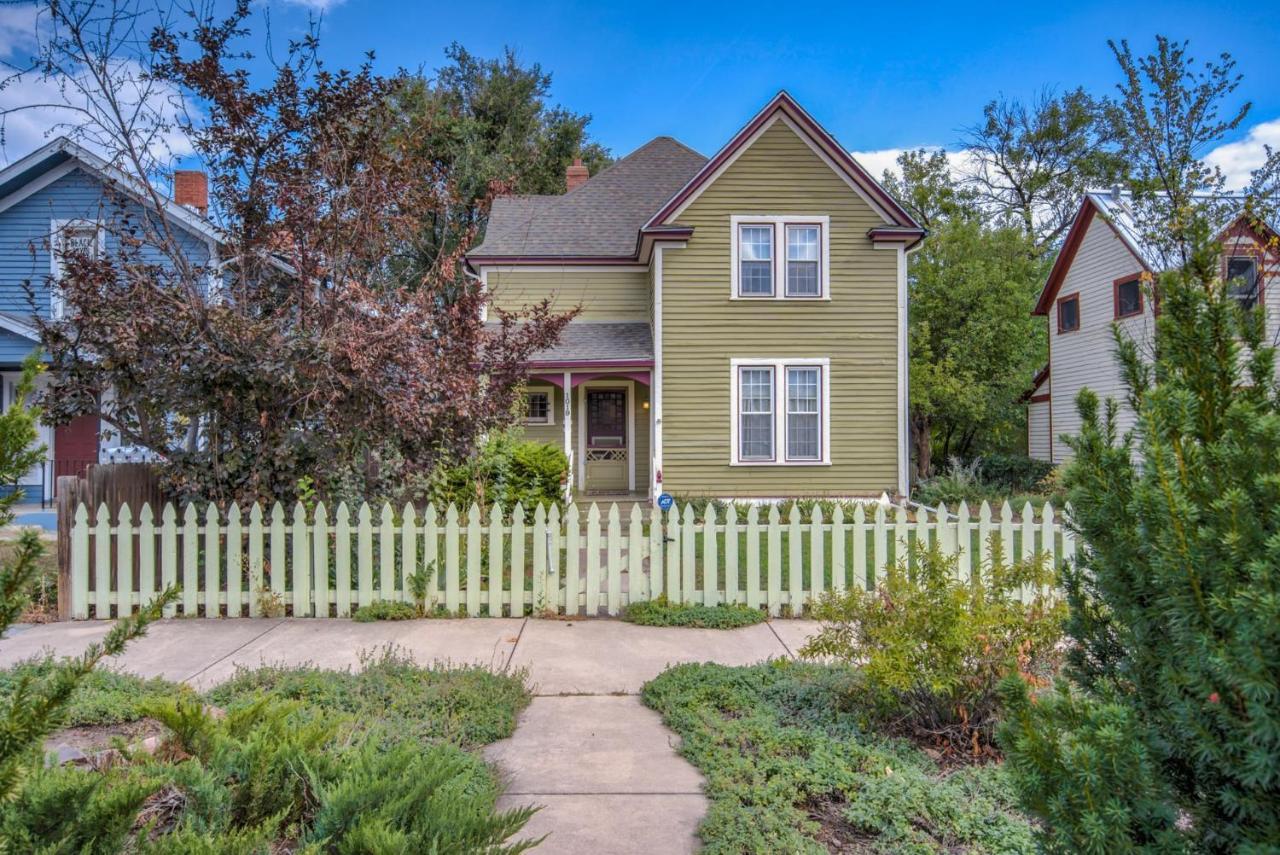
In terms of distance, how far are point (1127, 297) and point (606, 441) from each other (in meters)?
12.7

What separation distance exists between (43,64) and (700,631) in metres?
7.40

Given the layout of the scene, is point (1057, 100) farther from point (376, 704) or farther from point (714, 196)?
point (376, 704)

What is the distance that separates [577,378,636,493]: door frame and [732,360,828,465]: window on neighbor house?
9.50 ft

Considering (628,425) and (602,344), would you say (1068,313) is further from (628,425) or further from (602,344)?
(602,344)

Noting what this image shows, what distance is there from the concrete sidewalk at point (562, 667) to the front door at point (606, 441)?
985 centimetres

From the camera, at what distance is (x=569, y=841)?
8.86 ft

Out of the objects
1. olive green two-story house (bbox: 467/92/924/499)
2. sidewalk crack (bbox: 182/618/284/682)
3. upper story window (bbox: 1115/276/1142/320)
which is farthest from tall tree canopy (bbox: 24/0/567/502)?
upper story window (bbox: 1115/276/1142/320)

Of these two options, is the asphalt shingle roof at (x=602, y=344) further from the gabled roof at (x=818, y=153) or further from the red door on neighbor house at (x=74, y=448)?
the red door on neighbor house at (x=74, y=448)

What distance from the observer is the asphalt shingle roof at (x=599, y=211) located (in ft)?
51.6

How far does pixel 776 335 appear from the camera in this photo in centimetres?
1376

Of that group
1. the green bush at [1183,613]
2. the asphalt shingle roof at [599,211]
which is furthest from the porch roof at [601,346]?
the green bush at [1183,613]

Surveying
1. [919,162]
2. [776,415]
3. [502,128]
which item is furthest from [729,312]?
[502,128]

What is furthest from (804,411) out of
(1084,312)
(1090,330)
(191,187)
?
(191,187)

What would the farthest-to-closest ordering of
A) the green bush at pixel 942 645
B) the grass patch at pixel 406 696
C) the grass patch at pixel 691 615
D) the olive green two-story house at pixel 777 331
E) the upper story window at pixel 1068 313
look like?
the upper story window at pixel 1068 313
the olive green two-story house at pixel 777 331
the grass patch at pixel 691 615
the grass patch at pixel 406 696
the green bush at pixel 942 645
